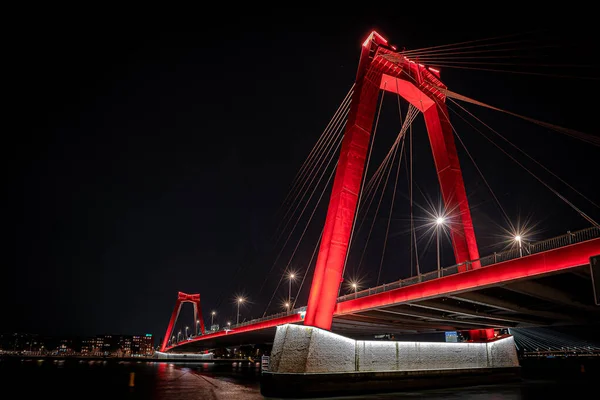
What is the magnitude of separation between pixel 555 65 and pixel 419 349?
50.6ft

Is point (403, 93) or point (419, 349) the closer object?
point (419, 349)

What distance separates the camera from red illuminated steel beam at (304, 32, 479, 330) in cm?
2105

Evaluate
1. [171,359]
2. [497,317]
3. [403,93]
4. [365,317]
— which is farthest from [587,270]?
[171,359]

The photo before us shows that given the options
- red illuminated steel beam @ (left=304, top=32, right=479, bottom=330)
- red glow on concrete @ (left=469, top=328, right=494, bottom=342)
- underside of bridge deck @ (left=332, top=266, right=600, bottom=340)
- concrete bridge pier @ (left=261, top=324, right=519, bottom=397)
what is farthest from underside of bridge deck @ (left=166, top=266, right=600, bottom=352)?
red illuminated steel beam @ (left=304, top=32, right=479, bottom=330)

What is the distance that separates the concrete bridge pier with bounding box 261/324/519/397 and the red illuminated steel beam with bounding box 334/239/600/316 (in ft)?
8.84

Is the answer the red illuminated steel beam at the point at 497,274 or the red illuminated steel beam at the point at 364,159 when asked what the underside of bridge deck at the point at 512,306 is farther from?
the red illuminated steel beam at the point at 364,159

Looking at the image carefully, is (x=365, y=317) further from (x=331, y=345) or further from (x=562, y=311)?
(x=562, y=311)

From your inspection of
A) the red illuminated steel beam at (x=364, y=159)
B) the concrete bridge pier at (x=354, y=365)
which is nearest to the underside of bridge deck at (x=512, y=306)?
the concrete bridge pier at (x=354, y=365)

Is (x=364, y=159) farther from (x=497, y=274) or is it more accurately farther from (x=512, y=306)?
(x=512, y=306)

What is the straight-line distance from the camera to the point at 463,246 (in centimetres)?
2520

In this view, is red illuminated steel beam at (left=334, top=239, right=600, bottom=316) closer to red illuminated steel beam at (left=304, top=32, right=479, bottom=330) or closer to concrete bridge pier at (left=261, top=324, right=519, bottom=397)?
concrete bridge pier at (left=261, top=324, right=519, bottom=397)

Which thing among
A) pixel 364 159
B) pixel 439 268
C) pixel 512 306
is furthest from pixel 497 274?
pixel 364 159

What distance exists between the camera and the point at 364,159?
2330 centimetres

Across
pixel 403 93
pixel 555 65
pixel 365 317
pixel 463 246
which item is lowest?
pixel 365 317
